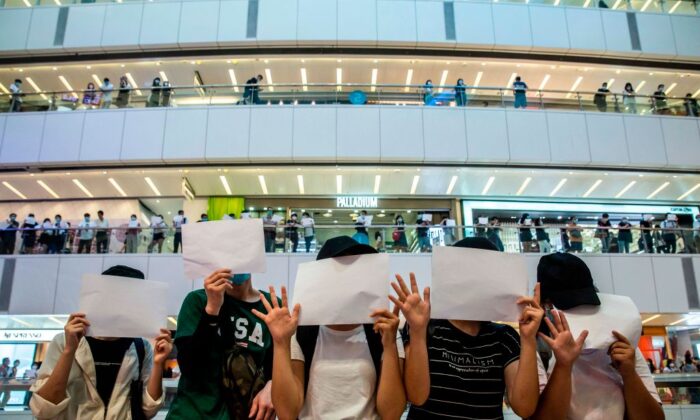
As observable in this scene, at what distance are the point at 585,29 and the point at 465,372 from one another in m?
16.8

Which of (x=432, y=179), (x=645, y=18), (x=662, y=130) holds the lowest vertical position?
(x=432, y=179)

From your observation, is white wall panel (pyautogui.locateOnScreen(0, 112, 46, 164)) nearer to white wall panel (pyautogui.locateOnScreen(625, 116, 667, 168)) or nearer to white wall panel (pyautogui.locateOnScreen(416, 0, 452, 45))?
white wall panel (pyautogui.locateOnScreen(416, 0, 452, 45))

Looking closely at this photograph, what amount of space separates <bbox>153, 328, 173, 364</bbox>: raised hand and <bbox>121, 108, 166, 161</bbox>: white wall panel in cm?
A: 1196

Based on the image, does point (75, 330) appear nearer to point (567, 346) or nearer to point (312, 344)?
point (312, 344)

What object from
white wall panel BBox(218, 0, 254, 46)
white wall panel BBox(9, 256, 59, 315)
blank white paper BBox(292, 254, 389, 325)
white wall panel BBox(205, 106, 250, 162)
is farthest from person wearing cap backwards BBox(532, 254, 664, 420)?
white wall panel BBox(218, 0, 254, 46)

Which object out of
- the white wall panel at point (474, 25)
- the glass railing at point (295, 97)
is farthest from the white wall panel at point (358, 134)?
the white wall panel at point (474, 25)

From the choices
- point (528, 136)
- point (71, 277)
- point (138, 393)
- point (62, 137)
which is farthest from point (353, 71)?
point (138, 393)

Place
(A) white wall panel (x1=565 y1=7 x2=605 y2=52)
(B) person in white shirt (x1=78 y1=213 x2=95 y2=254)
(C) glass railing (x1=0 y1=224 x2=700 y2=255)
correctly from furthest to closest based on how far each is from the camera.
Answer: (A) white wall panel (x1=565 y1=7 x2=605 y2=52)
(B) person in white shirt (x1=78 y1=213 x2=95 y2=254)
(C) glass railing (x1=0 y1=224 x2=700 y2=255)

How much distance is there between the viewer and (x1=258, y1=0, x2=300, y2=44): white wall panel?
1501 centimetres

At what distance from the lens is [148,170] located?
552 inches

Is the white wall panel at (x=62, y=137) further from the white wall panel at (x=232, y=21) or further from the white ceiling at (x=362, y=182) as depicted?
the white wall panel at (x=232, y=21)

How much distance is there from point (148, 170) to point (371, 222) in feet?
24.1

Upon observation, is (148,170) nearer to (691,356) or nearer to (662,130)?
(662,130)

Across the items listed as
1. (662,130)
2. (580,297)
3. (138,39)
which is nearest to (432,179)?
(662,130)
